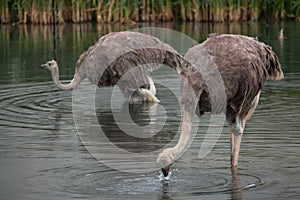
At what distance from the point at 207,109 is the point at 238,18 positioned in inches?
782

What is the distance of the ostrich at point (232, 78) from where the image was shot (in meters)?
9.14

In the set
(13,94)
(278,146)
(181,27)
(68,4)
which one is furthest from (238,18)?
(278,146)

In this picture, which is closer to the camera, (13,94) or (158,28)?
(13,94)

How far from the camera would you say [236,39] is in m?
9.83

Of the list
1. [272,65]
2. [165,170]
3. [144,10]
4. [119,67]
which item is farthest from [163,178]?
[144,10]

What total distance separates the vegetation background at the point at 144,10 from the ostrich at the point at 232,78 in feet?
60.8

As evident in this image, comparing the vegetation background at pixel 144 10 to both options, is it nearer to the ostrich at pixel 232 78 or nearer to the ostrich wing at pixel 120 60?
the ostrich wing at pixel 120 60

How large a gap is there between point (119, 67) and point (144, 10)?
16.0 m

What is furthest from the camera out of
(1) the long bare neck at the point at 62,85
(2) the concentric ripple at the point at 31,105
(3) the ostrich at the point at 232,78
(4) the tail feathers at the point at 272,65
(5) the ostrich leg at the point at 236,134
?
(1) the long bare neck at the point at 62,85

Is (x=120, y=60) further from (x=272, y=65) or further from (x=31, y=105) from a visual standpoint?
(x=272, y=65)

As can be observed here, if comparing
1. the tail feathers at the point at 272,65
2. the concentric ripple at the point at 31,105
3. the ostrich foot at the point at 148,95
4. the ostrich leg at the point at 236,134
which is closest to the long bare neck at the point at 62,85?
the concentric ripple at the point at 31,105

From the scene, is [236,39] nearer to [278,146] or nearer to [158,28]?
[278,146]

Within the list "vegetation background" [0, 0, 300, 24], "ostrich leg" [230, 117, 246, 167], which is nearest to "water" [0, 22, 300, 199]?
"ostrich leg" [230, 117, 246, 167]

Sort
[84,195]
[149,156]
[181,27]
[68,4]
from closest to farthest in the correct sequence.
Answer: [84,195]
[149,156]
[181,27]
[68,4]
